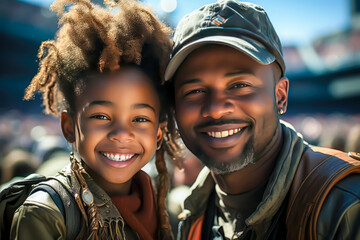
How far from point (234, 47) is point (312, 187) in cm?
91

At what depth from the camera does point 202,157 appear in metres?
2.11

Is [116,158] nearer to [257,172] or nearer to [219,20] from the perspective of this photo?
[257,172]

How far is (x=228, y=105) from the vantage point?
197 cm

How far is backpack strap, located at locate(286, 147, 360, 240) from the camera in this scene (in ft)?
5.12

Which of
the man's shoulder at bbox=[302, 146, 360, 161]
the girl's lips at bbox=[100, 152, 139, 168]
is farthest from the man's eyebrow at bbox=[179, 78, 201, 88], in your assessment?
the man's shoulder at bbox=[302, 146, 360, 161]

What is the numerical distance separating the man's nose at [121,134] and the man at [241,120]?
39cm

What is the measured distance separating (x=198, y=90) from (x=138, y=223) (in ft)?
3.12

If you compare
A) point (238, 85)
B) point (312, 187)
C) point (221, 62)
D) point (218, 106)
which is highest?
point (221, 62)

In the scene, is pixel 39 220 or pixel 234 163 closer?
pixel 39 220

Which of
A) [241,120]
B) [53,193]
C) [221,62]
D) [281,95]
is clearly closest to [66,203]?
[53,193]

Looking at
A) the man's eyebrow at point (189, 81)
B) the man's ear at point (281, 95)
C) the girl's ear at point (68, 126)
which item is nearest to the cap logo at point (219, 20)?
the man's eyebrow at point (189, 81)

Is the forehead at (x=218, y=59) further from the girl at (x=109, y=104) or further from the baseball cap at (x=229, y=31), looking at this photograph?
the girl at (x=109, y=104)

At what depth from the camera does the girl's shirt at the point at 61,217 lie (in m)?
1.61

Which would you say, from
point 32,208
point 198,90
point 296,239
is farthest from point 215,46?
point 32,208
